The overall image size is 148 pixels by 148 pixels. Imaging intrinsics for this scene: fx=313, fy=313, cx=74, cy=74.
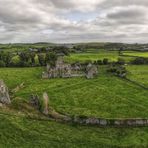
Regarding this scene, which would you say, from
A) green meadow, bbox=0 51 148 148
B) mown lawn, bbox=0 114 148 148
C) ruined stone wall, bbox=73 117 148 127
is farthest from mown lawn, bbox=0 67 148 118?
mown lawn, bbox=0 114 148 148

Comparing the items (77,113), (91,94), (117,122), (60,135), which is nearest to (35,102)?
(77,113)

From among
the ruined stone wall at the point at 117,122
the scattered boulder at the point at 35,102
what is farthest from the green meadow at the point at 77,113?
the scattered boulder at the point at 35,102

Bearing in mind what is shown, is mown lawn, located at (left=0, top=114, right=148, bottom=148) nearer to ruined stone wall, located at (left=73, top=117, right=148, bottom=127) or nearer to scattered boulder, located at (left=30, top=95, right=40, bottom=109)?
ruined stone wall, located at (left=73, top=117, right=148, bottom=127)

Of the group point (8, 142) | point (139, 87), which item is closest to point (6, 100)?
point (8, 142)

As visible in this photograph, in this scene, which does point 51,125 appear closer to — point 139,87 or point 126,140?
point 126,140

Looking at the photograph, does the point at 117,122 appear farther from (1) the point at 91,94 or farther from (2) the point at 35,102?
(1) the point at 91,94
